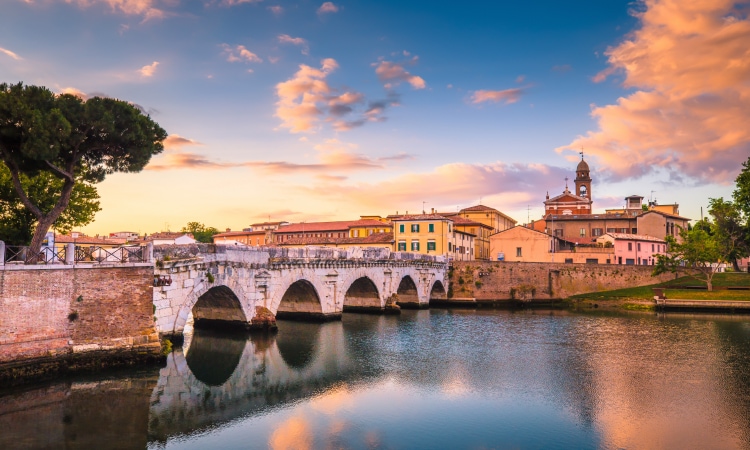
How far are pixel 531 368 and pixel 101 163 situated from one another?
26716 millimetres

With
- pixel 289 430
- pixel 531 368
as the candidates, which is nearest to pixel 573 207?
pixel 531 368

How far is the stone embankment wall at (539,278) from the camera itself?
231ft

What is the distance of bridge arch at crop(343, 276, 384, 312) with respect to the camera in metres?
54.3

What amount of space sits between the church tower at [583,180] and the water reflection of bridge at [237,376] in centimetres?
8642

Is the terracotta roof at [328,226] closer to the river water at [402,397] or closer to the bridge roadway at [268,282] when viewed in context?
the bridge roadway at [268,282]

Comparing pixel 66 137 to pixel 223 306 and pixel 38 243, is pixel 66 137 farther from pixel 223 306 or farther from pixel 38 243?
pixel 223 306

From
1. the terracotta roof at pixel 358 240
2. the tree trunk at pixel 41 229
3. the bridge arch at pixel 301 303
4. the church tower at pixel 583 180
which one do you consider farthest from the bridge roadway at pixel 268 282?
the church tower at pixel 583 180

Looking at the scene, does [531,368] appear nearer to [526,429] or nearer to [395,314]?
[526,429]

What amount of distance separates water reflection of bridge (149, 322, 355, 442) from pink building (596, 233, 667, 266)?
56.0m

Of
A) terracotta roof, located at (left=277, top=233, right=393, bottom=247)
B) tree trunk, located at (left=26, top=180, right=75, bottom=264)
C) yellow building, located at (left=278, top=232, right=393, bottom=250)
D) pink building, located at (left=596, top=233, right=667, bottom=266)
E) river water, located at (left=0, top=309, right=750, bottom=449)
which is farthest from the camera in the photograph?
terracotta roof, located at (left=277, top=233, right=393, bottom=247)

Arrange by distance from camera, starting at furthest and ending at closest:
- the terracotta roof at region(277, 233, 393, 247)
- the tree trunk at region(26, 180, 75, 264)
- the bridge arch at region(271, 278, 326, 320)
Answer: the terracotta roof at region(277, 233, 393, 247), the bridge arch at region(271, 278, 326, 320), the tree trunk at region(26, 180, 75, 264)

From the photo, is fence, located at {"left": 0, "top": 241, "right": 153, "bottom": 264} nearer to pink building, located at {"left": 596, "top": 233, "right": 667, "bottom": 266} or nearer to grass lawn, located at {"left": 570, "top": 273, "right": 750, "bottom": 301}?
grass lawn, located at {"left": 570, "top": 273, "right": 750, "bottom": 301}

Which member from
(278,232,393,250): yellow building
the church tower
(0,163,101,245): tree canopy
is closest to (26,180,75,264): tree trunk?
(0,163,101,245): tree canopy

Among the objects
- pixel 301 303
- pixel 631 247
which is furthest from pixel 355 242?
pixel 631 247
